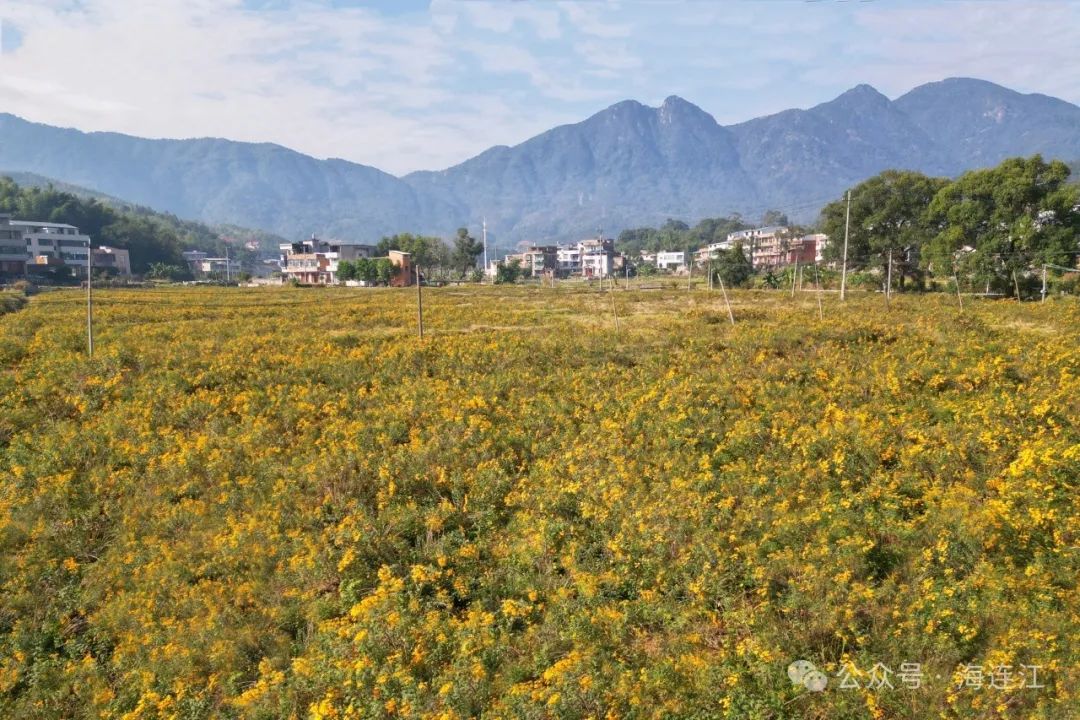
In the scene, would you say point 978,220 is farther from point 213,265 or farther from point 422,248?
point 213,265

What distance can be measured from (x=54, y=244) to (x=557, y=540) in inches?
3916

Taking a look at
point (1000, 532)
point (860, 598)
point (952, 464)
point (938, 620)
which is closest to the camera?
point (938, 620)

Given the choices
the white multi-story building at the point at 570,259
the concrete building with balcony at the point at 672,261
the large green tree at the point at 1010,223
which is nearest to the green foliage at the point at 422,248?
the white multi-story building at the point at 570,259

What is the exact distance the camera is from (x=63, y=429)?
12836 millimetres

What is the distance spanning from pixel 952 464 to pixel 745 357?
685 centimetres

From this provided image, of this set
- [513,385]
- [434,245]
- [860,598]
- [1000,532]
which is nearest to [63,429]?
[513,385]

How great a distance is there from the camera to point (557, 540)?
8711mm

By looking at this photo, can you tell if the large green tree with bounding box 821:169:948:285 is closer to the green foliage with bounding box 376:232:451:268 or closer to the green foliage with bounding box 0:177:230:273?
the green foliage with bounding box 376:232:451:268

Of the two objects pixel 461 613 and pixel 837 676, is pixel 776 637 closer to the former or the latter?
pixel 837 676

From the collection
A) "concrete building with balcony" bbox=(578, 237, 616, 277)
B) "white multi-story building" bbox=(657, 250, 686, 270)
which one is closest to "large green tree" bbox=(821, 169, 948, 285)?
"concrete building with balcony" bbox=(578, 237, 616, 277)

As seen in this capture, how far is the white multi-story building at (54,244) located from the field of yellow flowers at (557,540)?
272ft

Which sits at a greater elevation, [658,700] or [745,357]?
[745,357]

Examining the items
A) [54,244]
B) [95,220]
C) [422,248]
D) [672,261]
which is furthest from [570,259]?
[54,244]

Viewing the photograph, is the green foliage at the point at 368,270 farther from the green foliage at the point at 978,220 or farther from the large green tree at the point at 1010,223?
the large green tree at the point at 1010,223
